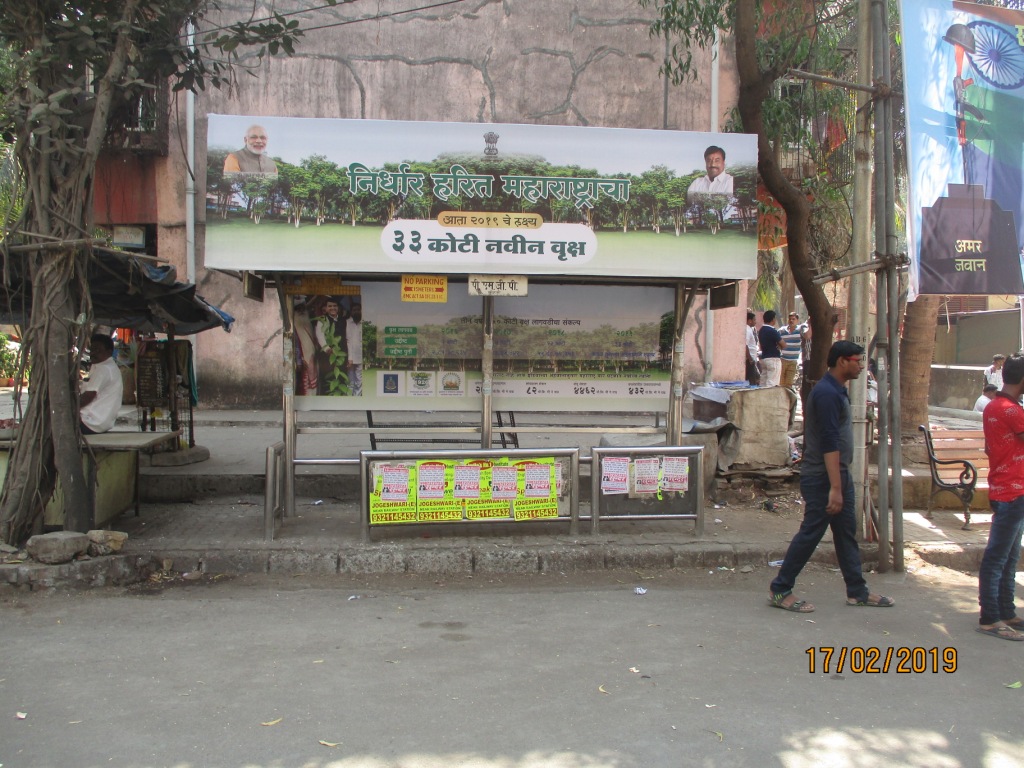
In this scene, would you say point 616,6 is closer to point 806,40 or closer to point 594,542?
point 806,40

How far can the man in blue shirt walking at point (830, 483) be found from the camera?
5066 millimetres

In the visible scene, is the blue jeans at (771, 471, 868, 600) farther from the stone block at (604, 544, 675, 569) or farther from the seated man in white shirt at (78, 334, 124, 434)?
the seated man in white shirt at (78, 334, 124, 434)

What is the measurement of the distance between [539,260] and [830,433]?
258cm

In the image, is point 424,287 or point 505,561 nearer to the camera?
point 505,561

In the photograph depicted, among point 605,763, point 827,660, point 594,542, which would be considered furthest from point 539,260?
point 605,763

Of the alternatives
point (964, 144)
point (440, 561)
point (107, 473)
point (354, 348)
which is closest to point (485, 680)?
point (440, 561)

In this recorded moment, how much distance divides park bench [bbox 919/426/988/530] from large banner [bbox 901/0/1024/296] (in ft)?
7.36

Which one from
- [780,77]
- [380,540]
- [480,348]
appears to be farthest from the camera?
[780,77]

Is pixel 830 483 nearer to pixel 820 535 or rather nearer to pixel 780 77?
pixel 820 535

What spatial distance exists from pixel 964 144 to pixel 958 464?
3.38 metres

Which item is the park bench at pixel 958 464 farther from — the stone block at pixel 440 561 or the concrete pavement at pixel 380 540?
the stone block at pixel 440 561

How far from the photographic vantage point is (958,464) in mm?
7898

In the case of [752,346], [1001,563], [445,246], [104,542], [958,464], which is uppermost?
[445,246]

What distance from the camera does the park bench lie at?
294 inches
